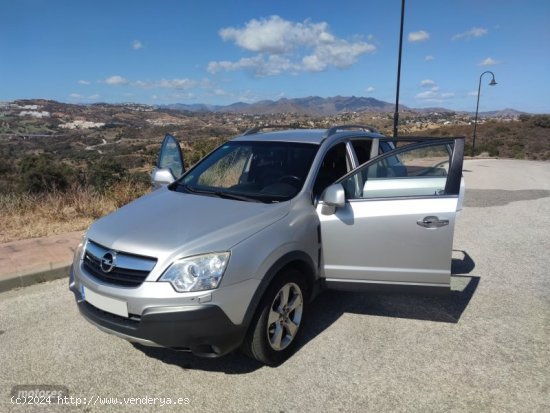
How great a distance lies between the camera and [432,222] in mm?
3307

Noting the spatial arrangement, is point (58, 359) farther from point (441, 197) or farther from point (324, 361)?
point (441, 197)

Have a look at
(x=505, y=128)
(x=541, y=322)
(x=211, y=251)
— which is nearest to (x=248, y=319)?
(x=211, y=251)

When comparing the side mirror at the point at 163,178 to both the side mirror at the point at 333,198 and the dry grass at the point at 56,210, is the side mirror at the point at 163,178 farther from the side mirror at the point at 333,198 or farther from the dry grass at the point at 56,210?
the dry grass at the point at 56,210

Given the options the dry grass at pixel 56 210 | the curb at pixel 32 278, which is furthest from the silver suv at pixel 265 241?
the dry grass at pixel 56 210

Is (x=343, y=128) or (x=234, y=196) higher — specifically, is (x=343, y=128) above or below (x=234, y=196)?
above

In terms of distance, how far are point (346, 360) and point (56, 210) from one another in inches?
240

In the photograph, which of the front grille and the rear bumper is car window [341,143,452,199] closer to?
the rear bumper

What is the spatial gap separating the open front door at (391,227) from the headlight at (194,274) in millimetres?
1164

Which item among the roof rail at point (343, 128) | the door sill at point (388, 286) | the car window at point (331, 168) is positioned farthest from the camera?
the roof rail at point (343, 128)

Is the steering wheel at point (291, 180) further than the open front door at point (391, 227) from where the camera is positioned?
Yes

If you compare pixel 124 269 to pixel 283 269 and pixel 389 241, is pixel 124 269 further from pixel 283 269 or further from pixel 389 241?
pixel 389 241

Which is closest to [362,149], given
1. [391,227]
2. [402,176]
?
A: [402,176]

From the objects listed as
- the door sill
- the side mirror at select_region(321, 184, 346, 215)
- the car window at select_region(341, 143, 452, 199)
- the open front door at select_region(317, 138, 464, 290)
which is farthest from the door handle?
the side mirror at select_region(321, 184, 346, 215)

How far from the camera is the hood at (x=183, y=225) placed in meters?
2.74
